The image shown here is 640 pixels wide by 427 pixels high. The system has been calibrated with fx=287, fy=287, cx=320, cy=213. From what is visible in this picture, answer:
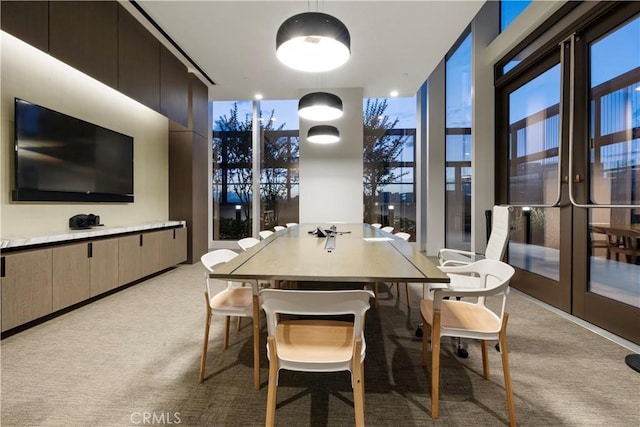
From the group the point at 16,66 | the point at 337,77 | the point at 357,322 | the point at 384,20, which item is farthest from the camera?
the point at 337,77

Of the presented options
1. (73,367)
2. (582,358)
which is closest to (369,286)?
(582,358)

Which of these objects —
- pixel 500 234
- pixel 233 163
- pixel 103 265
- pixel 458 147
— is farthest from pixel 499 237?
pixel 233 163

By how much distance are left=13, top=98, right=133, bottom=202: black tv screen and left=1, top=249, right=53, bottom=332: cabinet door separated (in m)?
0.82

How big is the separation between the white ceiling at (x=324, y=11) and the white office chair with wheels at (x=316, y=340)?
3.55m

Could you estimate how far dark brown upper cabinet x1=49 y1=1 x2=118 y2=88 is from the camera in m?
2.84

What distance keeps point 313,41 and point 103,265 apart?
11.4 feet

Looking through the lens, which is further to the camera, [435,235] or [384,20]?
[435,235]

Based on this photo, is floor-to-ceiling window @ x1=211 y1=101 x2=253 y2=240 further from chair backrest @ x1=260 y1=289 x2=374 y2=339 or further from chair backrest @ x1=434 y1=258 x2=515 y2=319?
chair backrest @ x1=260 y1=289 x2=374 y2=339

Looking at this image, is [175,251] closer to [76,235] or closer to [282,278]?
[76,235]

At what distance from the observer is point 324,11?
356 centimetres

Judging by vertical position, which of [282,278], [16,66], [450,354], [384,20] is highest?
[384,20]

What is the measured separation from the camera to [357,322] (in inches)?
48.3

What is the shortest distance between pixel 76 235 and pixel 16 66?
73.6 inches

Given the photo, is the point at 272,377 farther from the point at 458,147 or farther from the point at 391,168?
the point at 391,168
